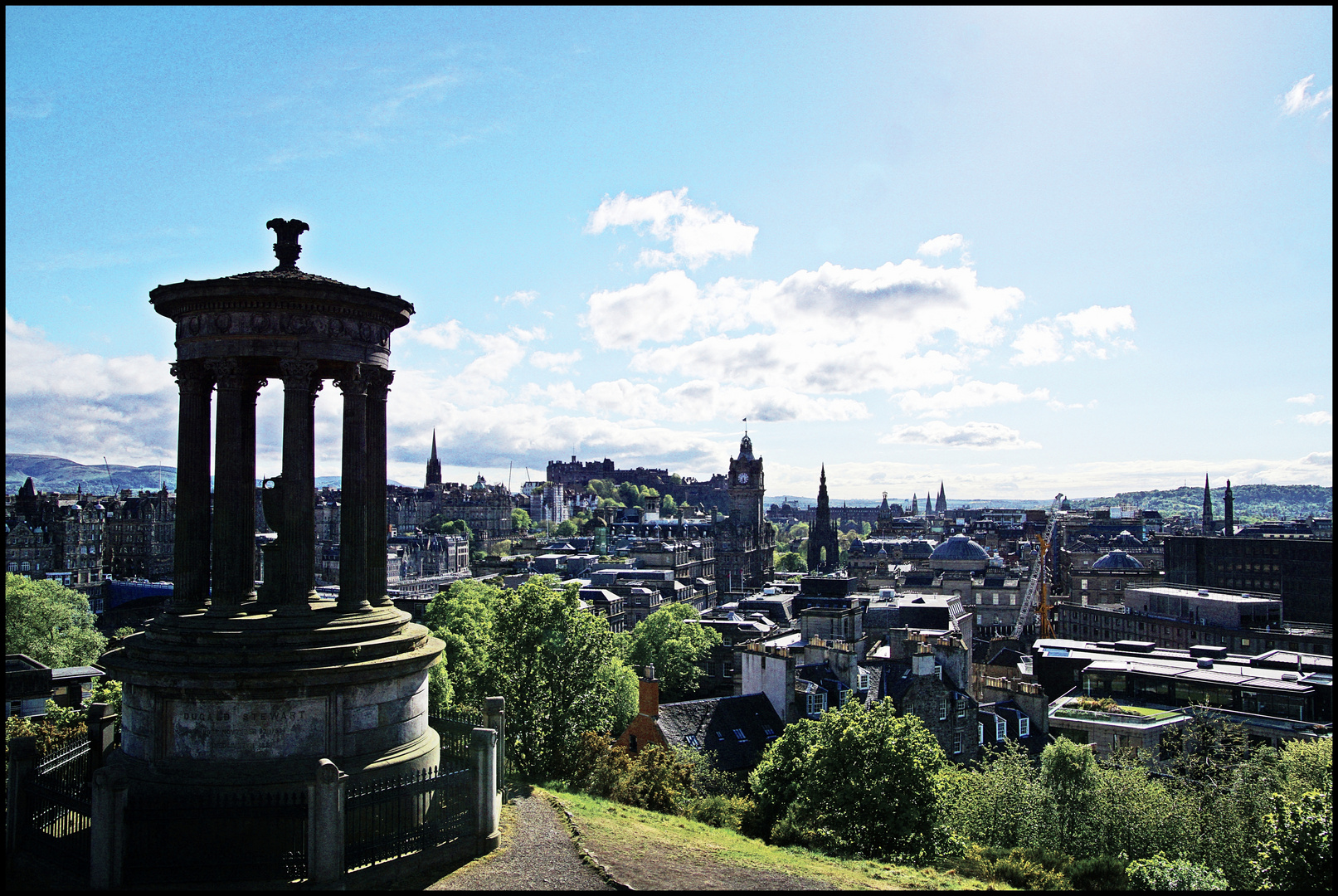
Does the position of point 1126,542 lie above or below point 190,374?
below

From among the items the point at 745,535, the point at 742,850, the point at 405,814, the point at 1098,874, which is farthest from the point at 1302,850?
the point at 745,535

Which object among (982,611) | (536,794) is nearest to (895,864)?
(536,794)

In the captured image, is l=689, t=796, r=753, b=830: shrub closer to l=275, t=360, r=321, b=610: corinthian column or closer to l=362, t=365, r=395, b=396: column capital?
l=275, t=360, r=321, b=610: corinthian column

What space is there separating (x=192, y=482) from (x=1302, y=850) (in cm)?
2468

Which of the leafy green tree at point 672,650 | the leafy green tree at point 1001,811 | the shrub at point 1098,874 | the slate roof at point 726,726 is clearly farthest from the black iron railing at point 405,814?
the leafy green tree at point 672,650

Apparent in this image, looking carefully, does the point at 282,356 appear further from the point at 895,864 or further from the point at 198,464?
the point at 895,864

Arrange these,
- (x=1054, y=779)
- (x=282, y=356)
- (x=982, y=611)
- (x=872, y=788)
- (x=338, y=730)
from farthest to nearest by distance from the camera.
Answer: (x=982, y=611), (x=1054, y=779), (x=872, y=788), (x=282, y=356), (x=338, y=730)

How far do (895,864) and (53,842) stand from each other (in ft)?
59.7

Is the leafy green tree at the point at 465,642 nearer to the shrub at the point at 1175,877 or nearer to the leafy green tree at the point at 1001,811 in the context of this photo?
the leafy green tree at the point at 1001,811

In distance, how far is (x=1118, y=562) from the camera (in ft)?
402

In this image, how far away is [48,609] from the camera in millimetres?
58344

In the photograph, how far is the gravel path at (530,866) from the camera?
1573 centimetres

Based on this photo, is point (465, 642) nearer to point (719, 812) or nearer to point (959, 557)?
point (719, 812)

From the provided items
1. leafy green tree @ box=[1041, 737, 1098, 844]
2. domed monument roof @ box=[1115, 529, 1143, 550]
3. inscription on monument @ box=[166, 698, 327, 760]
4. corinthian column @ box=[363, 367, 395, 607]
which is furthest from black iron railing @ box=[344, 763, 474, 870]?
domed monument roof @ box=[1115, 529, 1143, 550]
